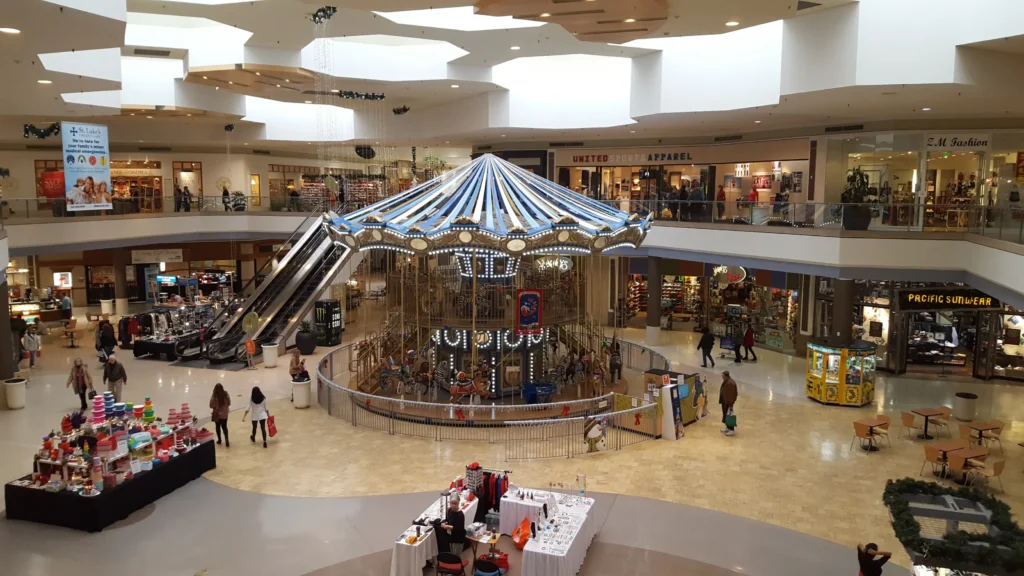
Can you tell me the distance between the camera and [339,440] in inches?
597

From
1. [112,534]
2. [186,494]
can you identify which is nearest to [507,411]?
[186,494]

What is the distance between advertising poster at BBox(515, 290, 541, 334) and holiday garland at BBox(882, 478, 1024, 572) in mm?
10101

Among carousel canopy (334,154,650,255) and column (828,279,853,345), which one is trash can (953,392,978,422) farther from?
carousel canopy (334,154,650,255)

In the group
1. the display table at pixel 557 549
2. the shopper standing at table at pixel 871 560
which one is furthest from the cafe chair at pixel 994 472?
the display table at pixel 557 549

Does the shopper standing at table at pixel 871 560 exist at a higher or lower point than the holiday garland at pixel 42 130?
lower

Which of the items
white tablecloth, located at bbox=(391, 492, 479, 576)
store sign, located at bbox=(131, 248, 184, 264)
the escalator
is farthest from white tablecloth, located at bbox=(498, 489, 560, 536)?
store sign, located at bbox=(131, 248, 184, 264)

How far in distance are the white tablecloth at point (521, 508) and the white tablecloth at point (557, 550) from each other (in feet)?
1.15

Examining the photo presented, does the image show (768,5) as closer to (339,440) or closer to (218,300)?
(339,440)

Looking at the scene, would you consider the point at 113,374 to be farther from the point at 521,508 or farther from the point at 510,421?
the point at 521,508

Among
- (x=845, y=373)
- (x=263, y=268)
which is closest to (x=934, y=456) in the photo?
(x=845, y=373)

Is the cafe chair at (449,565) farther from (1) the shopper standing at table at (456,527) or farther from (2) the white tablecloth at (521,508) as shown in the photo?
(2) the white tablecloth at (521,508)

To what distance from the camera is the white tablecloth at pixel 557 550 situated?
8883mm

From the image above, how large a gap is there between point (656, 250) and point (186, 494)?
1693 cm

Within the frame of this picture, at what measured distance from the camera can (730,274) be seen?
25.9 meters
